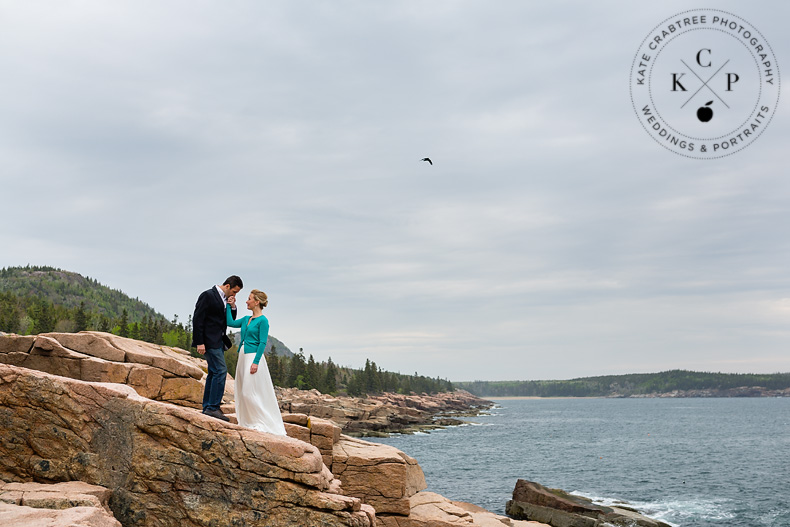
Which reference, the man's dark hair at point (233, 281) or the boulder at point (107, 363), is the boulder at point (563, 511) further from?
the man's dark hair at point (233, 281)

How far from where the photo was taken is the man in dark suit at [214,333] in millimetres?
12945

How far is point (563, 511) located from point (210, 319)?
89.9 ft


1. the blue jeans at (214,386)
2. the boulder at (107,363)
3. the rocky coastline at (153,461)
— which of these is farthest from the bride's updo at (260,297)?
the boulder at (107,363)

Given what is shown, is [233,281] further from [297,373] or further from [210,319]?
[297,373]

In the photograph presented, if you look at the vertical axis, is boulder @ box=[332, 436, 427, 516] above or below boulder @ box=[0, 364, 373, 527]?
below

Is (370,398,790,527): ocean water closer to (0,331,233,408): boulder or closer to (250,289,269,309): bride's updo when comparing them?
(0,331,233,408): boulder

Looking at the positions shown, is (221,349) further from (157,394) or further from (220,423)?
(157,394)

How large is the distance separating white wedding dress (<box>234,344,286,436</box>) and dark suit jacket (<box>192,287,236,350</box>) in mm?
785

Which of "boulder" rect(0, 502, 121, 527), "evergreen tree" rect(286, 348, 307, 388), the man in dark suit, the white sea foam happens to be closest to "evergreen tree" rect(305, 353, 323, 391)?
"evergreen tree" rect(286, 348, 307, 388)

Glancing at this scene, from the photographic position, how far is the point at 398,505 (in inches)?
733

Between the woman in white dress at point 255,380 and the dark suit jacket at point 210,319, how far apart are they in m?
0.41

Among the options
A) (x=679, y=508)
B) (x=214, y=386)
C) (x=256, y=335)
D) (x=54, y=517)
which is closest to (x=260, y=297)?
(x=256, y=335)

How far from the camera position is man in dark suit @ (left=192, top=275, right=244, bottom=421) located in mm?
12945

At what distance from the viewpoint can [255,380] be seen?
42.1 ft
